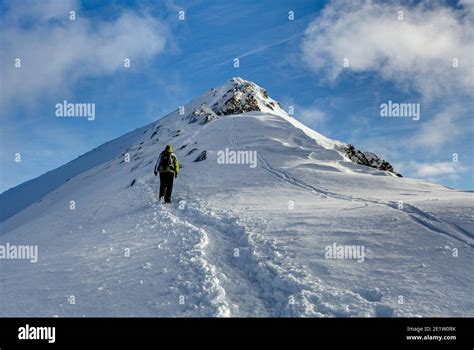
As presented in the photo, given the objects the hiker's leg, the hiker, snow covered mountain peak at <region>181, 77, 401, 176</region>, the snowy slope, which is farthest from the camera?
snow covered mountain peak at <region>181, 77, 401, 176</region>

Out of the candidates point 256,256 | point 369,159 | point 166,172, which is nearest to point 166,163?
point 166,172

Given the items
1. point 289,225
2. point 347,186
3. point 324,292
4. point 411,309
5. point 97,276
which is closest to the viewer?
point 411,309

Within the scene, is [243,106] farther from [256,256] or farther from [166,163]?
[256,256]

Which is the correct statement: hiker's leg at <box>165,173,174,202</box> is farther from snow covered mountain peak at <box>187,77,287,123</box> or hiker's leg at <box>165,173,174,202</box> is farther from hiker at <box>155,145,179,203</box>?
snow covered mountain peak at <box>187,77,287,123</box>

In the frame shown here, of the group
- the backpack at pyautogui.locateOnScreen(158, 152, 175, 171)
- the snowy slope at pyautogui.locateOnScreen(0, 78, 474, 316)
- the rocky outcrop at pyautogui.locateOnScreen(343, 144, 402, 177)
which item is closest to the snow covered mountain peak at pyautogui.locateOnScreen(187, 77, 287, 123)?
the rocky outcrop at pyautogui.locateOnScreen(343, 144, 402, 177)

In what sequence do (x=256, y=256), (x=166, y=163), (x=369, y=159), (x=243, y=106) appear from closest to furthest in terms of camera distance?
(x=256, y=256) < (x=166, y=163) < (x=369, y=159) < (x=243, y=106)

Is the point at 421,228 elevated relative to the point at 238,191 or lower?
lower
